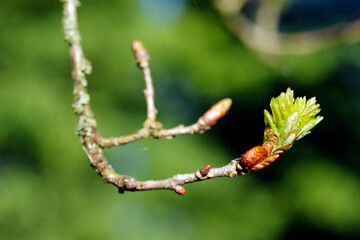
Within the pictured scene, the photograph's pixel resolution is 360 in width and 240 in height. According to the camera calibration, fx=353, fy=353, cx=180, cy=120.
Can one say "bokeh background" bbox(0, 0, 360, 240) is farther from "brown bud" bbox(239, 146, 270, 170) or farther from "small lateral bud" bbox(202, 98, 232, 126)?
"brown bud" bbox(239, 146, 270, 170)

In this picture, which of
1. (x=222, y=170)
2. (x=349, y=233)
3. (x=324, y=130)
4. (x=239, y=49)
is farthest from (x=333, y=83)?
(x=222, y=170)

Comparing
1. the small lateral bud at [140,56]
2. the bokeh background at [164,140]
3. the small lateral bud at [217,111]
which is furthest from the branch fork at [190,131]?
the bokeh background at [164,140]

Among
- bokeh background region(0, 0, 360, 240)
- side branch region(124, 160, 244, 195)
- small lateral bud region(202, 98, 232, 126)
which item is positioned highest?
bokeh background region(0, 0, 360, 240)

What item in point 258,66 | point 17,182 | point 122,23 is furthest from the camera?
point 17,182

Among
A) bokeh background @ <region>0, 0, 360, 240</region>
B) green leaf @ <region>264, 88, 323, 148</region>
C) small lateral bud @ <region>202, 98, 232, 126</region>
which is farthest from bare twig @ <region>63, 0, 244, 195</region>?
bokeh background @ <region>0, 0, 360, 240</region>

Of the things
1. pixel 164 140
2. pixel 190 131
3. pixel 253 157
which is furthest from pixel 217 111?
pixel 164 140

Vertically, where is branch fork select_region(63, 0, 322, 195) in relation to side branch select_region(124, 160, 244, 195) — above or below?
above

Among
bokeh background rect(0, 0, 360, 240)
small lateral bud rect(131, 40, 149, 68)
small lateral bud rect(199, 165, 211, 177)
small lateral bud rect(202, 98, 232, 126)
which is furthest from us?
bokeh background rect(0, 0, 360, 240)

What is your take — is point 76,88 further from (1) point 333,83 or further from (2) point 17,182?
(2) point 17,182
